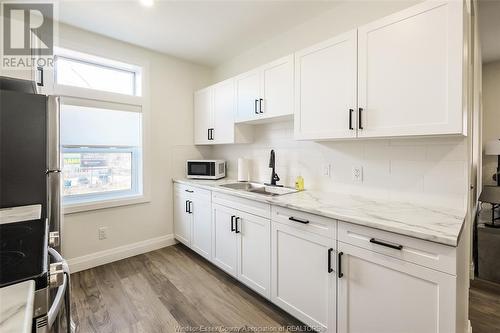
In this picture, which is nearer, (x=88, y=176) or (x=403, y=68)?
(x=403, y=68)

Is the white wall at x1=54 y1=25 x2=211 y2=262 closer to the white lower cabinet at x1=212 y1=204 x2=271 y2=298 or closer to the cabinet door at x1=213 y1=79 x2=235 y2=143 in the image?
the cabinet door at x1=213 y1=79 x2=235 y2=143

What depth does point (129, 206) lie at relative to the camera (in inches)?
117

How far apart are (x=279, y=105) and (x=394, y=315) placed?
1.77m

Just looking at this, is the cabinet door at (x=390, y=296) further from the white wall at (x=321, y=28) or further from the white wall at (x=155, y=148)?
the white wall at (x=155, y=148)

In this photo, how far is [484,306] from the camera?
1930 mm

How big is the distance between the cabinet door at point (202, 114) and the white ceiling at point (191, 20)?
0.60 m

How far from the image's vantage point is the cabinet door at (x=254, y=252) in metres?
1.96

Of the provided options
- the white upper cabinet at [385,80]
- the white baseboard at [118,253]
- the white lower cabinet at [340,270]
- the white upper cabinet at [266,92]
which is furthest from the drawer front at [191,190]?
the white upper cabinet at [385,80]

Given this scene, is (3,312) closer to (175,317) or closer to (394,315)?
(394,315)

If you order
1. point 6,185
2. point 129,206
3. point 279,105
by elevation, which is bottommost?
point 129,206

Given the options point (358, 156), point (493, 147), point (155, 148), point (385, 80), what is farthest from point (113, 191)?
point (493, 147)

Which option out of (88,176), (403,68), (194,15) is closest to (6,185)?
(88,176)

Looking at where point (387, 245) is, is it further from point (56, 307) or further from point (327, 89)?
point (56, 307)

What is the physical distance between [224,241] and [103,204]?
151cm
